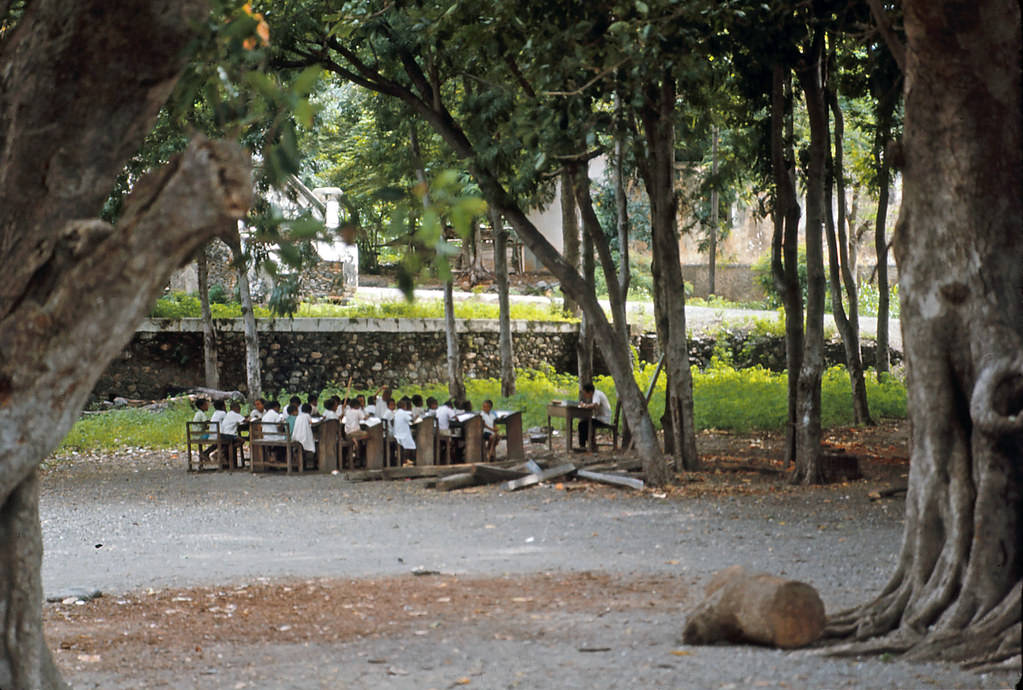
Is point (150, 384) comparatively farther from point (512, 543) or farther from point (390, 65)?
point (512, 543)

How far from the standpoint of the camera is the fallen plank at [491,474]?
50.6ft

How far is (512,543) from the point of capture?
11102 mm

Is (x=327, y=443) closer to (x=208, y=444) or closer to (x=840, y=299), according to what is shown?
(x=208, y=444)

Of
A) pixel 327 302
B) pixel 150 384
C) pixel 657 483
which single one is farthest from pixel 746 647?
pixel 327 302

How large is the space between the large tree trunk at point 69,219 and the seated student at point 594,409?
45.6 feet

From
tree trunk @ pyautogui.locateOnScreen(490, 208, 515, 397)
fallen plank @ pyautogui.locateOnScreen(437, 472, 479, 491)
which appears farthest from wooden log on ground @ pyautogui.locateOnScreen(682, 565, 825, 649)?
tree trunk @ pyautogui.locateOnScreen(490, 208, 515, 397)

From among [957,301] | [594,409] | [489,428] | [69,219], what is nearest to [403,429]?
[489,428]

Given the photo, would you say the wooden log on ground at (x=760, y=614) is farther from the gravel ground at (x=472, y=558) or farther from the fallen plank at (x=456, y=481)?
the fallen plank at (x=456, y=481)

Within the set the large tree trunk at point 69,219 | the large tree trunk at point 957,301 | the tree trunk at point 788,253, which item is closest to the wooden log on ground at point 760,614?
the large tree trunk at point 957,301

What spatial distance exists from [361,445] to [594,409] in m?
3.88

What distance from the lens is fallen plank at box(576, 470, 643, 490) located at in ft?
47.7

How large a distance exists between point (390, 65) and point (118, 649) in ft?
38.2

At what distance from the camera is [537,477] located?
1521 centimetres

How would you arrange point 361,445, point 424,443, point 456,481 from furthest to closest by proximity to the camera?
point 361,445
point 424,443
point 456,481
